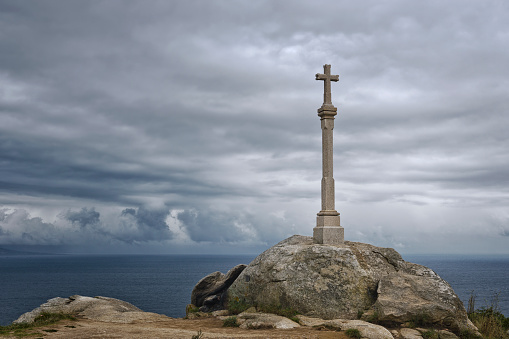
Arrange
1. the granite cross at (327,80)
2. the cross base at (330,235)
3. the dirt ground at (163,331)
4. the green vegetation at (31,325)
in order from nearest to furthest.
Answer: the dirt ground at (163,331) → the green vegetation at (31,325) → the cross base at (330,235) → the granite cross at (327,80)

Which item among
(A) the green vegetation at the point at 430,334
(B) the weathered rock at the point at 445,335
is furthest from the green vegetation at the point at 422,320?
(A) the green vegetation at the point at 430,334

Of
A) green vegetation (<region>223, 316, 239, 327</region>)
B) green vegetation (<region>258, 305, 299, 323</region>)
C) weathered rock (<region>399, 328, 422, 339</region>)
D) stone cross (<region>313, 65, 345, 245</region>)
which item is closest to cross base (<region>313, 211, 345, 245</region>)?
stone cross (<region>313, 65, 345, 245</region>)

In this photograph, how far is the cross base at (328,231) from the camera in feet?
65.9

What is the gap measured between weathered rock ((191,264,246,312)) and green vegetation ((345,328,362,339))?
7.35m

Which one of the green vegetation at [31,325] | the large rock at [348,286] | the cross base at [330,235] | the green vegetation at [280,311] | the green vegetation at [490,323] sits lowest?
the green vegetation at [490,323]

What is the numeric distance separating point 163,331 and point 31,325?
4.51 metres

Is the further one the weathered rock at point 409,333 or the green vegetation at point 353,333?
the weathered rock at point 409,333

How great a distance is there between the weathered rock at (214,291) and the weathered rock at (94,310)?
8.63 feet

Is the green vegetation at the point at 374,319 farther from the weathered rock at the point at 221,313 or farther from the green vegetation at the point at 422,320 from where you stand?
the weathered rock at the point at 221,313

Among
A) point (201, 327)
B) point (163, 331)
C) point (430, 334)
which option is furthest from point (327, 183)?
point (163, 331)

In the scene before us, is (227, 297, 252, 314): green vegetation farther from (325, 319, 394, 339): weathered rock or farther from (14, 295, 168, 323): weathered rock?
(325, 319, 394, 339): weathered rock

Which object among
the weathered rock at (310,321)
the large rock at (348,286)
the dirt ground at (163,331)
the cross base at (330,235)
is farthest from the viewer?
the cross base at (330,235)

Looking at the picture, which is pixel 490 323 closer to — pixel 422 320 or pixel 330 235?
pixel 422 320

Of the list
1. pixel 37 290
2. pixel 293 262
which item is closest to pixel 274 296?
pixel 293 262
